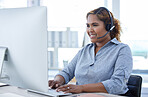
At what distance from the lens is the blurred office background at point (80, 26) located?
2.78 meters

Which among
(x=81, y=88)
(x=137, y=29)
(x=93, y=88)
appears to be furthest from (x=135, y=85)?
(x=137, y=29)

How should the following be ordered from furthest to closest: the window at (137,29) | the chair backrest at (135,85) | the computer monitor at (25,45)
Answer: the window at (137,29) → the chair backrest at (135,85) → the computer monitor at (25,45)

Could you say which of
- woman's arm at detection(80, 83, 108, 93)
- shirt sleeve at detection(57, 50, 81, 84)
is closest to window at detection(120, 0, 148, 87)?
shirt sleeve at detection(57, 50, 81, 84)

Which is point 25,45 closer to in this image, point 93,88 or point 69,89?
point 69,89

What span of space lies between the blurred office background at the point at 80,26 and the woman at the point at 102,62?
102cm

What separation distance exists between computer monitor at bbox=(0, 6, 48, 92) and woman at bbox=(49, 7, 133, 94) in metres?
0.30

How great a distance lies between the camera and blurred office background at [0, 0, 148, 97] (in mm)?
2775

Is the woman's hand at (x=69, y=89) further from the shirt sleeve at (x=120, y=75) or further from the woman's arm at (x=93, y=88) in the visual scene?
the shirt sleeve at (x=120, y=75)

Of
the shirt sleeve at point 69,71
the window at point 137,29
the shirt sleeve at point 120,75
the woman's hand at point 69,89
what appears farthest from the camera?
the window at point 137,29

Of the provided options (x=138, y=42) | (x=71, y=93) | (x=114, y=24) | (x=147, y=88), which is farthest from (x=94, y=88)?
(x=138, y=42)

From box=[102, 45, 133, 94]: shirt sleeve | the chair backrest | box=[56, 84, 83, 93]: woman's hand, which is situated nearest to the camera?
box=[56, 84, 83, 93]: woman's hand

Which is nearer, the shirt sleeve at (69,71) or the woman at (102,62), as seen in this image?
the woman at (102,62)


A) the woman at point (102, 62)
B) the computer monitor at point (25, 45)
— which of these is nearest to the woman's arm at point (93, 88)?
the woman at point (102, 62)

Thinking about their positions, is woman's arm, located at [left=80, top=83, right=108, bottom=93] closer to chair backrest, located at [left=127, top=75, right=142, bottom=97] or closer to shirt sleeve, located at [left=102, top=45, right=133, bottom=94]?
shirt sleeve, located at [left=102, top=45, right=133, bottom=94]
